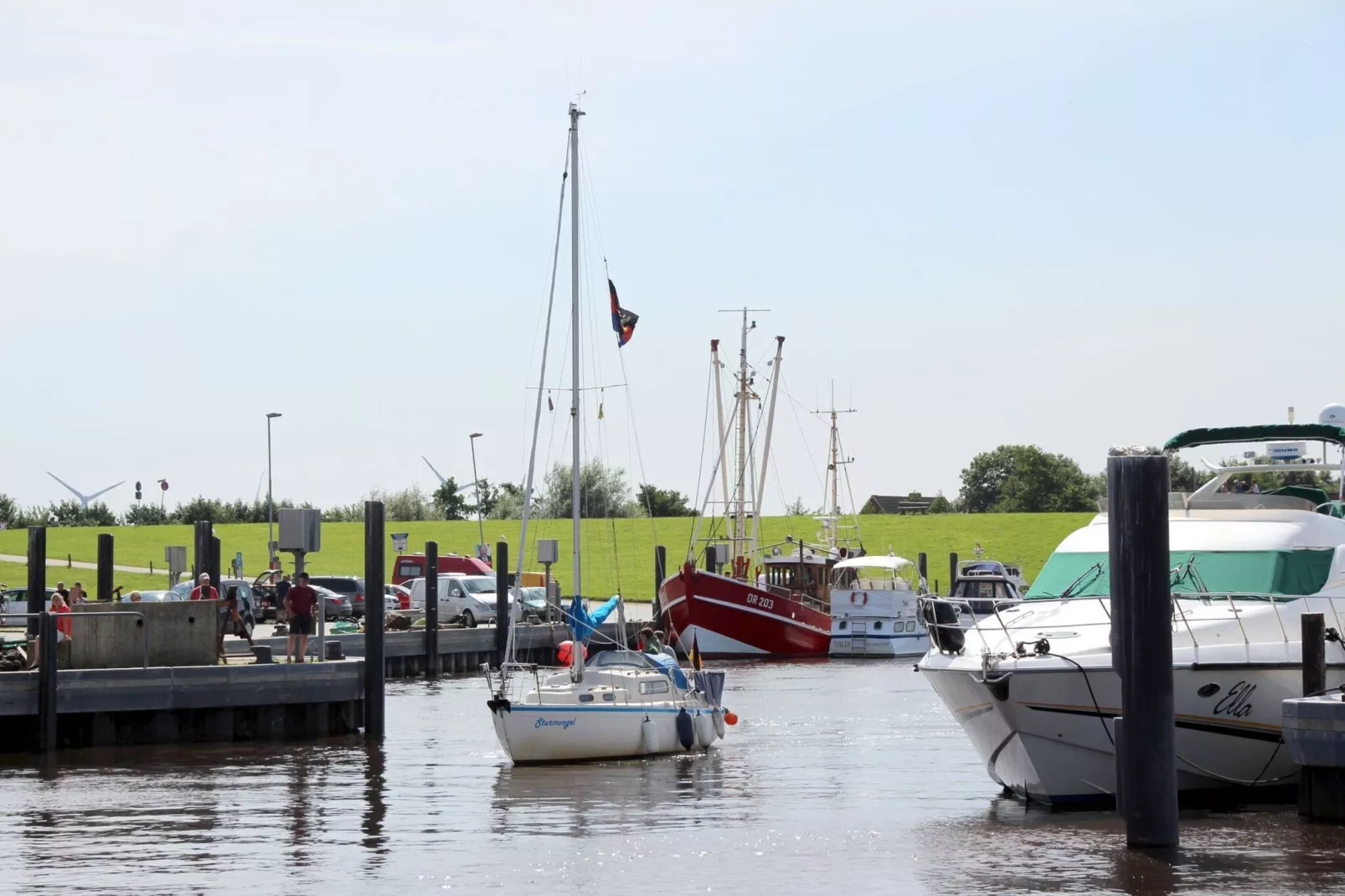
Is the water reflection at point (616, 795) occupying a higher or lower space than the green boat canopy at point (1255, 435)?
lower

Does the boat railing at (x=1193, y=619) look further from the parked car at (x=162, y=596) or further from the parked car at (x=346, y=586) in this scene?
the parked car at (x=346, y=586)

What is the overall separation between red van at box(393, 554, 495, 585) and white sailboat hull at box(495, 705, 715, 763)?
141 ft

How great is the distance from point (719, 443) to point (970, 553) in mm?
51014

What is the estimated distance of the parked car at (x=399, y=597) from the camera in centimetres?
5703

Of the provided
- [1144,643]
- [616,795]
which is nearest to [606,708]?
[616,795]

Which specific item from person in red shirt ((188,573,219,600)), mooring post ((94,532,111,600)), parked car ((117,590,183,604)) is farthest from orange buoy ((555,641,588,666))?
mooring post ((94,532,111,600))

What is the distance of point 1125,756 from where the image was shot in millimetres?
16078

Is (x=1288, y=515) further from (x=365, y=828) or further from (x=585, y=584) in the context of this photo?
(x=585, y=584)

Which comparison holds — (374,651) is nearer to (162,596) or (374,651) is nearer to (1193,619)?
(1193,619)

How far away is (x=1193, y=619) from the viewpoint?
65.6ft

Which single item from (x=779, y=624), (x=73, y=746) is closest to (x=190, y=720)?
(x=73, y=746)

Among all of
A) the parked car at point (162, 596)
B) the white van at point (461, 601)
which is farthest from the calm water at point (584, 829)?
the white van at point (461, 601)

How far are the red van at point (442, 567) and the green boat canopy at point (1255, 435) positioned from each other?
46624mm

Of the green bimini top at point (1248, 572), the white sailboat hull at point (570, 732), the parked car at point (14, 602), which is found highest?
the green bimini top at point (1248, 572)
